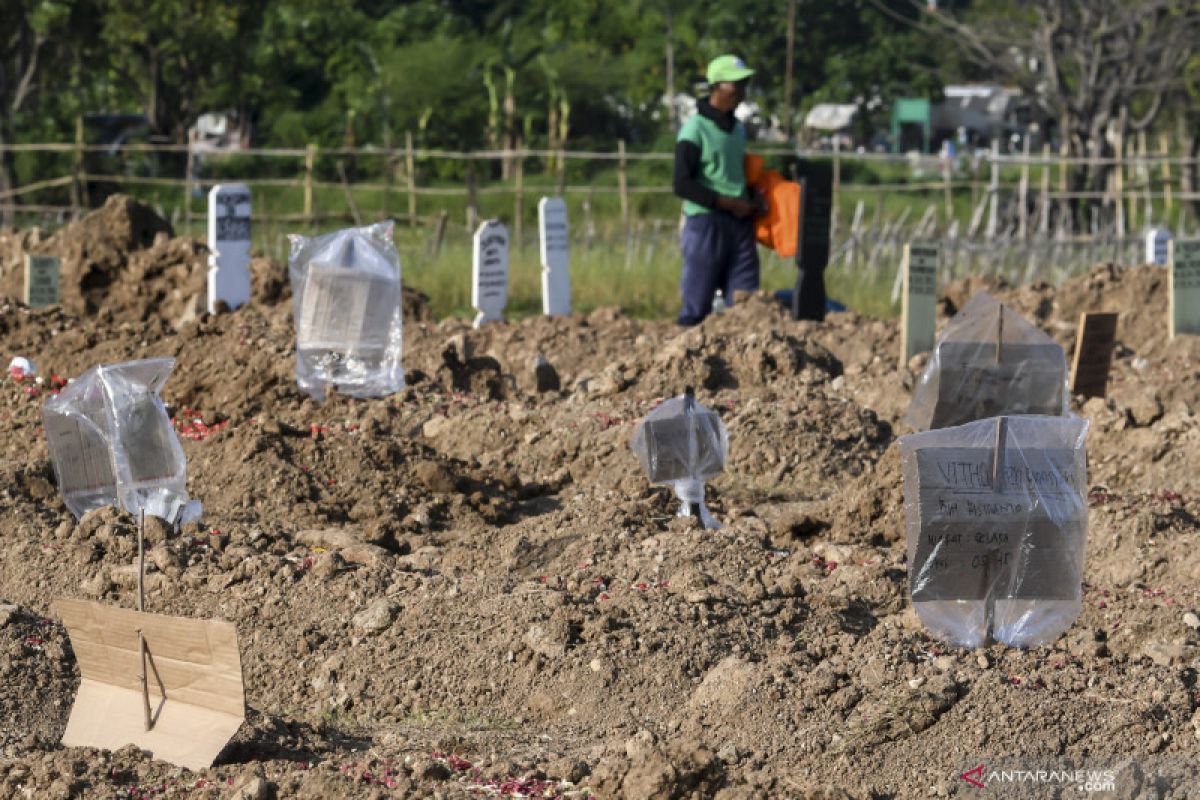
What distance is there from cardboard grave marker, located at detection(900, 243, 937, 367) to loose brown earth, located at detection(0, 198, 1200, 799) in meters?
0.61

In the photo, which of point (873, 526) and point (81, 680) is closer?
point (81, 680)

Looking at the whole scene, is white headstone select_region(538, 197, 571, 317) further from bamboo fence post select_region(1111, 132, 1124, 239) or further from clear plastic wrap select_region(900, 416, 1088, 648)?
clear plastic wrap select_region(900, 416, 1088, 648)

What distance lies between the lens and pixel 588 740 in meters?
4.49

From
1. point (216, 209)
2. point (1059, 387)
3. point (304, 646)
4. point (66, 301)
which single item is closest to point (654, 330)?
point (216, 209)

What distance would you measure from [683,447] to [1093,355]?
3.14 m

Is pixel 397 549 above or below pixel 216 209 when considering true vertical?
below

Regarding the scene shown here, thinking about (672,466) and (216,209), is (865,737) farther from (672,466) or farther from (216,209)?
(216,209)

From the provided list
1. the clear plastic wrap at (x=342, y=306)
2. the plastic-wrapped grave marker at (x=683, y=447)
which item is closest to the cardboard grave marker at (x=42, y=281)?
the clear plastic wrap at (x=342, y=306)

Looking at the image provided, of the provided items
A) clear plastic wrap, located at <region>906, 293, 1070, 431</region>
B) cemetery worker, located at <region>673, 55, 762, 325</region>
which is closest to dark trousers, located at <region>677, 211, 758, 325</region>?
cemetery worker, located at <region>673, 55, 762, 325</region>

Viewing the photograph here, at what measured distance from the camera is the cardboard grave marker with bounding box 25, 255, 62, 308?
10633mm

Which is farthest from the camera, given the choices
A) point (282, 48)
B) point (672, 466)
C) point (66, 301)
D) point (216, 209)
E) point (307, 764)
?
point (282, 48)

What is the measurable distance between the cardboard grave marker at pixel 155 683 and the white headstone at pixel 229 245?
6.52m

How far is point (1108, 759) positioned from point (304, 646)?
2058mm

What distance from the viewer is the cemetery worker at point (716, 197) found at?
35.2 feet
